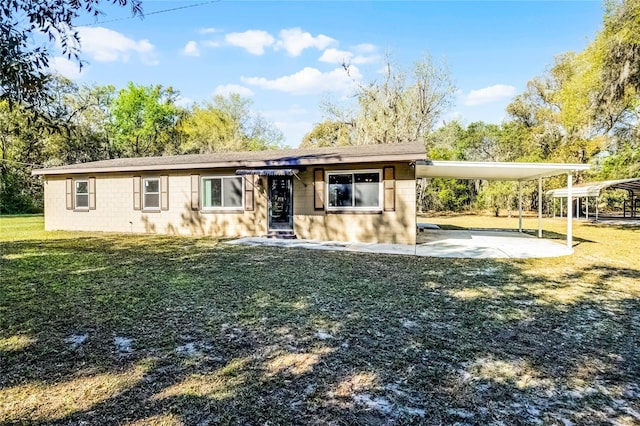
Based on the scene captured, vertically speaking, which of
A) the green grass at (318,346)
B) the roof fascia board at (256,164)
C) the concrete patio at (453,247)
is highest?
the roof fascia board at (256,164)

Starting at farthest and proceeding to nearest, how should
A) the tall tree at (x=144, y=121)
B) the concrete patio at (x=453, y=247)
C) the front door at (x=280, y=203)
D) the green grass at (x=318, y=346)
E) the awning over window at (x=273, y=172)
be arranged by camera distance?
1. the tall tree at (x=144, y=121)
2. the front door at (x=280, y=203)
3. the awning over window at (x=273, y=172)
4. the concrete patio at (x=453, y=247)
5. the green grass at (x=318, y=346)

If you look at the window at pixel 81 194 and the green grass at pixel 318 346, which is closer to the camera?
the green grass at pixel 318 346

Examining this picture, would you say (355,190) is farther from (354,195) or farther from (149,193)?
(149,193)

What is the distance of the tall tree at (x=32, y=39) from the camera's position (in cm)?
250

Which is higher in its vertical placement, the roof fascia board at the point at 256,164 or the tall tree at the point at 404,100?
the tall tree at the point at 404,100

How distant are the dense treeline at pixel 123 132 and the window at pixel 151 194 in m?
13.4

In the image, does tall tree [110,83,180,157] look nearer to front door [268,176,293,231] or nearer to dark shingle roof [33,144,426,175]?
dark shingle roof [33,144,426,175]

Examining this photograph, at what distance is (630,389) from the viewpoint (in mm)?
2496

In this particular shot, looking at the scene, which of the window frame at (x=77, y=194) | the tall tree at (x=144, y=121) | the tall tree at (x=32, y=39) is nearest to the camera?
the tall tree at (x=32, y=39)

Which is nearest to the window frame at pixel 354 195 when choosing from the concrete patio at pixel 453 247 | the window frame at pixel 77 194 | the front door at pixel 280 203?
the concrete patio at pixel 453 247

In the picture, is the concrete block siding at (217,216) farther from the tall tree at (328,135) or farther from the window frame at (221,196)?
the tall tree at (328,135)

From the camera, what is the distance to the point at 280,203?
1120 cm

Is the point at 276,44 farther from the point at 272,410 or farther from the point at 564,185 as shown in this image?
the point at 564,185

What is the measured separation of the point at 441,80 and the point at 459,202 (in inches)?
354
